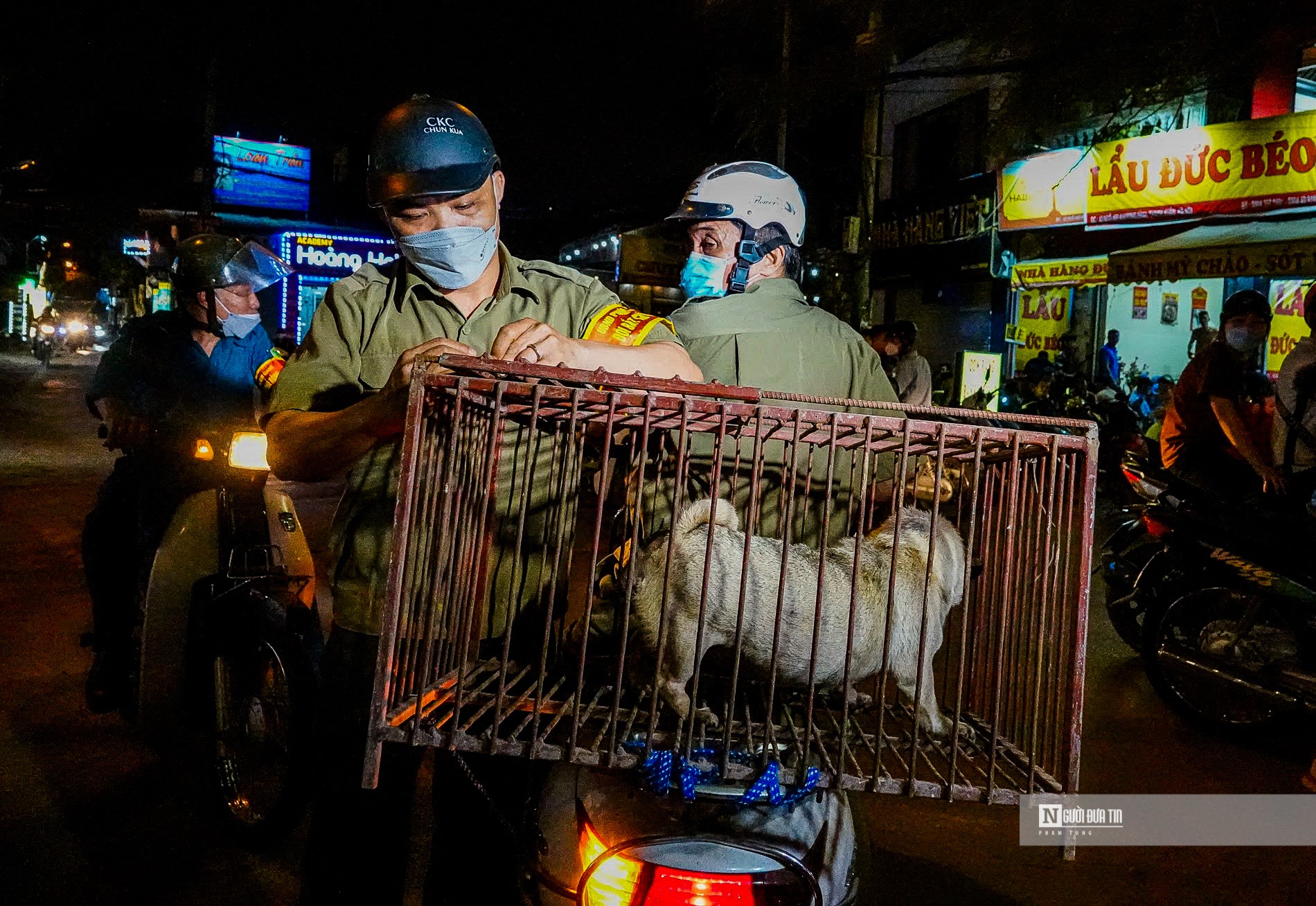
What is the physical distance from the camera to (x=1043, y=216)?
11117 mm

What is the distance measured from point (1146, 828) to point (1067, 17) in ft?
19.4

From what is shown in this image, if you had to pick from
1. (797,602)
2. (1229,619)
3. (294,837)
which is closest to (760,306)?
(797,602)

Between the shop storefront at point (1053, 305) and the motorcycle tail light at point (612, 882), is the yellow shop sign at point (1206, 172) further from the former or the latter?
the motorcycle tail light at point (612, 882)

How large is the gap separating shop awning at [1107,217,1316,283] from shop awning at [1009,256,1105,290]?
2873 mm

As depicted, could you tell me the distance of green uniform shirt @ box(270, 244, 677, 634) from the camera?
1940 mm

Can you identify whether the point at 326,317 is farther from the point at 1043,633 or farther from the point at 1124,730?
the point at 1124,730

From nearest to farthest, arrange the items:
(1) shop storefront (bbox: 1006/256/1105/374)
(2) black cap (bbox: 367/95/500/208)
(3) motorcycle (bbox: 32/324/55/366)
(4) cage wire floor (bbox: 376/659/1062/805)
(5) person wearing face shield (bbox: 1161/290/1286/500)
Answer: (4) cage wire floor (bbox: 376/659/1062/805) < (2) black cap (bbox: 367/95/500/208) < (5) person wearing face shield (bbox: 1161/290/1286/500) < (1) shop storefront (bbox: 1006/256/1105/374) < (3) motorcycle (bbox: 32/324/55/366)

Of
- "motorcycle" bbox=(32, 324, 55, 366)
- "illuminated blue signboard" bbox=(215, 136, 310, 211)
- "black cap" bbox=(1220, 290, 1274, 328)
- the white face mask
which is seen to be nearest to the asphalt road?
the white face mask

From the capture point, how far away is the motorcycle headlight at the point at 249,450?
321cm

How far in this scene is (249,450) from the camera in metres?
3.22

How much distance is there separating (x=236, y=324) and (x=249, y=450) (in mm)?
832

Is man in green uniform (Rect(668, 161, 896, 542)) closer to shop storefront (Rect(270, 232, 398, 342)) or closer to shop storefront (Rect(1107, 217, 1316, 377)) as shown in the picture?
shop storefront (Rect(1107, 217, 1316, 377))

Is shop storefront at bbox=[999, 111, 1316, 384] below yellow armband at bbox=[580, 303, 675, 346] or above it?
above

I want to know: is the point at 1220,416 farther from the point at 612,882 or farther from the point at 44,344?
the point at 44,344
